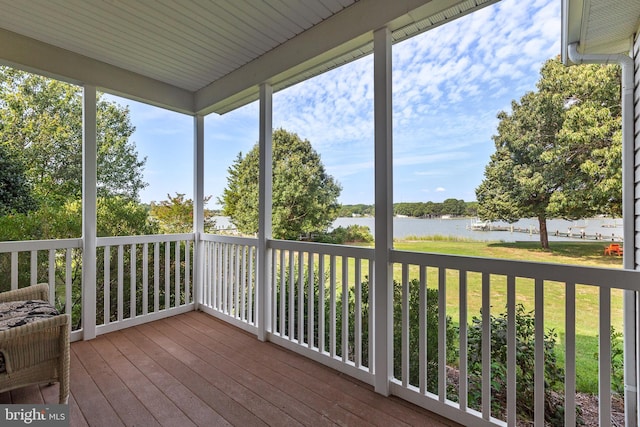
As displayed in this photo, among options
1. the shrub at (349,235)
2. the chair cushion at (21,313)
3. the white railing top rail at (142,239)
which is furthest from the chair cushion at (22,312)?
the shrub at (349,235)

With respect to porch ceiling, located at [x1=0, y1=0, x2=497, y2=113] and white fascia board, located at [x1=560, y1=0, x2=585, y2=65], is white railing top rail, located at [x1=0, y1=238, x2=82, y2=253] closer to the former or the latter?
porch ceiling, located at [x1=0, y1=0, x2=497, y2=113]

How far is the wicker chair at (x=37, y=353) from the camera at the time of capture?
1714 mm

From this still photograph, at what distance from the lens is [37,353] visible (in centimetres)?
184

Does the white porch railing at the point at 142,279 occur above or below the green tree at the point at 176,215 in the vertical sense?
below

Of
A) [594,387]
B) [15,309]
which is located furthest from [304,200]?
[594,387]

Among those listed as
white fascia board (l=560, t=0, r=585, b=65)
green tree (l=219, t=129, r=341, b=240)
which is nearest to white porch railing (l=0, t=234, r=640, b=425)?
green tree (l=219, t=129, r=341, b=240)

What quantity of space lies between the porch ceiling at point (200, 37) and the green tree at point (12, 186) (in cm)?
93

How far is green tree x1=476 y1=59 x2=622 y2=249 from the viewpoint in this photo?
5.34ft

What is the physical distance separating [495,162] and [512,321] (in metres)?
0.94

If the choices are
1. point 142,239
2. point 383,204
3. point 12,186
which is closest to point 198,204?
point 142,239

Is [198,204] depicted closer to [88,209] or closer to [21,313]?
[88,209]

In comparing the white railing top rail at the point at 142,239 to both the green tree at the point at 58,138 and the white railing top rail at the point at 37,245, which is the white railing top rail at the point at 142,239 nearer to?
the white railing top rail at the point at 37,245

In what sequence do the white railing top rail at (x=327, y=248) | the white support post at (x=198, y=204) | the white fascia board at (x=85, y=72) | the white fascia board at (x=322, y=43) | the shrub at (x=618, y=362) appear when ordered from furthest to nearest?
the white support post at (x=198, y=204)
the white fascia board at (x=85, y=72)
the white railing top rail at (x=327, y=248)
the white fascia board at (x=322, y=43)
the shrub at (x=618, y=362)

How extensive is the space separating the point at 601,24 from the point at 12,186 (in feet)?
15.6
